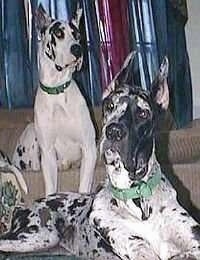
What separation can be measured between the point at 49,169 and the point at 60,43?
1.18 feet

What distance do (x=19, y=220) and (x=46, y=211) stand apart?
7 centimetres

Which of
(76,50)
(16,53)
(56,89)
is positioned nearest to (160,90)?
(76,50)

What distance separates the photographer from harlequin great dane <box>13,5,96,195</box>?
6.76 feet

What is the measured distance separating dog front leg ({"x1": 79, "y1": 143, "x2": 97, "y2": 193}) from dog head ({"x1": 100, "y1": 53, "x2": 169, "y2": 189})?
57cm

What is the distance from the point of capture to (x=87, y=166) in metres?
2.16

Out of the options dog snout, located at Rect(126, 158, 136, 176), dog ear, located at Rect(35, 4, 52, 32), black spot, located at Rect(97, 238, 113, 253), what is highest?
dog ear, located at Rect(35, 4, 52, 32)

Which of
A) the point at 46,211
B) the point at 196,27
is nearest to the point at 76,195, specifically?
the point at 46,211

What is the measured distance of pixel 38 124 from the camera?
216 cm

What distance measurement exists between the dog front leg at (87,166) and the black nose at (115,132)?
64 centimetres

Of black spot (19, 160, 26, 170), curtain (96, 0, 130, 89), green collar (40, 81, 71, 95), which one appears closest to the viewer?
green collar (40, 81, 71, 95)

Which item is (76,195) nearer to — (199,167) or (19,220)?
(19,220)

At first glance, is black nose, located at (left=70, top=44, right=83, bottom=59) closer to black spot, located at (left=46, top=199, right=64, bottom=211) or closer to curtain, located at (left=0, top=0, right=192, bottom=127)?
black spot, located at (left=46, top=199, right=64, bottom=211)

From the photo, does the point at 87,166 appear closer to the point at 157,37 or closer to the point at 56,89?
the point at 56,89

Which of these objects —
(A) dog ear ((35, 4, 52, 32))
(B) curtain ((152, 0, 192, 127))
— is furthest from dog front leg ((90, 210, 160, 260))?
(B) curtain ((152, 0, 192, 127))
